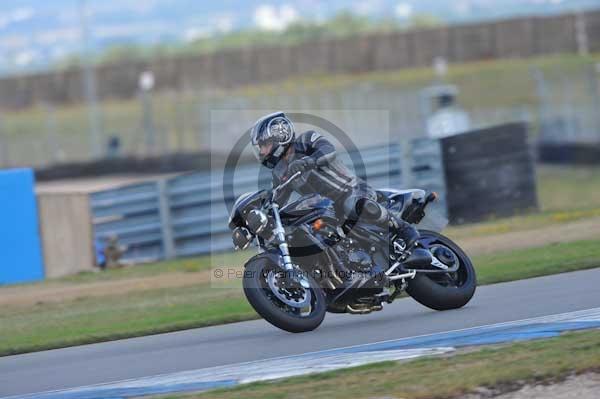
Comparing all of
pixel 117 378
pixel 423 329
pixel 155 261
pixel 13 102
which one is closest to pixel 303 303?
pixel 423 329

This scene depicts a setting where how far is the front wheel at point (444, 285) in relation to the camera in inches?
325

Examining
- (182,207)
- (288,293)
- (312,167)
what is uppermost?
(312,167)

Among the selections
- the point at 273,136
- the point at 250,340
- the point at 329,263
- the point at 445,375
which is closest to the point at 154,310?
the point at 250,340

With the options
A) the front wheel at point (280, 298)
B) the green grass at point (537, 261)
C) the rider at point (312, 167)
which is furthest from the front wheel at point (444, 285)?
the green grass at point (537, 261)

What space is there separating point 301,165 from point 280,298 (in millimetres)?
941

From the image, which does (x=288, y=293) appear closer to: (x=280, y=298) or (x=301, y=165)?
(x=280, y=298)

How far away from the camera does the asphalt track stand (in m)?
7.22

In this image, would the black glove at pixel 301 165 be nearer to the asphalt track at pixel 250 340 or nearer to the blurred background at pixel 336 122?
the asphalt track at pixel 250 340

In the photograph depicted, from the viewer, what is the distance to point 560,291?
28.9 feet

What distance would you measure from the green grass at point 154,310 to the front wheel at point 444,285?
1512 millimetres

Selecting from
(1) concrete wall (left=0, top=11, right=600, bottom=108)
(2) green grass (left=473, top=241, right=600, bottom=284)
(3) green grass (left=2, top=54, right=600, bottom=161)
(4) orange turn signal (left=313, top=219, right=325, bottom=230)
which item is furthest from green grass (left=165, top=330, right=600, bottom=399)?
(1) concrete wall (left=0, top=11, right=600, bottom=108)

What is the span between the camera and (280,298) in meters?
7.64

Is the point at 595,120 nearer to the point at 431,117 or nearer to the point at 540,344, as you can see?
the point at 431,117

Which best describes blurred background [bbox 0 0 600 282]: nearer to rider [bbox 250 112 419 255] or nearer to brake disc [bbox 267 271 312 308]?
rider [bbox 250 112 419 255]
